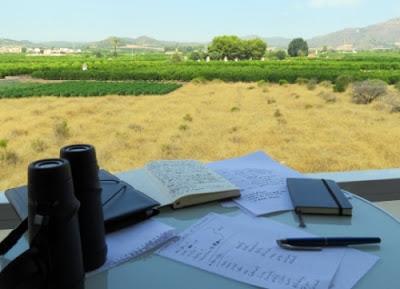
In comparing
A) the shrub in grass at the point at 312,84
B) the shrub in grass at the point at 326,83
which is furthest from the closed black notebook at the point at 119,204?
A: the shrub in grass at the point at 312,84

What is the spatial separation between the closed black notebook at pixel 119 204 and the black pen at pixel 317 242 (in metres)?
0.22

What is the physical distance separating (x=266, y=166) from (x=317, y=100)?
613cm

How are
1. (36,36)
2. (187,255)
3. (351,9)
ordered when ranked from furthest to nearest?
(351,9)
(36,36)
(187,255)

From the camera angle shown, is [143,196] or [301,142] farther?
[301,142]

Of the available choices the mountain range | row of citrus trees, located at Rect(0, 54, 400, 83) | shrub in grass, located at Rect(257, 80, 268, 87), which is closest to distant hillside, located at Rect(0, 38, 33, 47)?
the mountain range

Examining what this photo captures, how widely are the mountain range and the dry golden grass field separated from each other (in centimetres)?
65

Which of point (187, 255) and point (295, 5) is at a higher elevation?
point (295, 5)

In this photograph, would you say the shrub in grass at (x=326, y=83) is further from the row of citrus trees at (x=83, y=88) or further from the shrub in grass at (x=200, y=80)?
the row of citrus trees at (x=83, y=88)

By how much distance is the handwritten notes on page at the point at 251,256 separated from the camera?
0.55 metres

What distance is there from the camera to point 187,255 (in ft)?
2.03

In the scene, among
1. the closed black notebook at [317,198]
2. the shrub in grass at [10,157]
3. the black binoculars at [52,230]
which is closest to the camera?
the black binoculars at [52,230]

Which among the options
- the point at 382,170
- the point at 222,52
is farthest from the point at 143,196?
the point at 222,52

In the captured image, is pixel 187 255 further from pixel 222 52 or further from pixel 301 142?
pixel 301 142

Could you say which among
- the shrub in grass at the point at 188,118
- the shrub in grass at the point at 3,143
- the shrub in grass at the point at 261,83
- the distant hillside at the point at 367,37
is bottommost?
the shrub in grass at the point at 188,118
